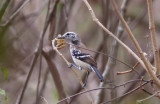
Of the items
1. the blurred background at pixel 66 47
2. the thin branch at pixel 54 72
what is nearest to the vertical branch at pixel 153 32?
the thin branch at pixel 54 72


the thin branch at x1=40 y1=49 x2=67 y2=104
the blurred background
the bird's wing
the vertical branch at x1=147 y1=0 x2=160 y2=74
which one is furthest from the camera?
the blurred background

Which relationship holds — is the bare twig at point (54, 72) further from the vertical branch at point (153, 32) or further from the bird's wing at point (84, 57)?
the vertical branch at point (153, 32)

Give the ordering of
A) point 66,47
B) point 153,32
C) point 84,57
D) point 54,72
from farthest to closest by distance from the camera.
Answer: point 66,47
point 54,72
point 84,57
point 153,32

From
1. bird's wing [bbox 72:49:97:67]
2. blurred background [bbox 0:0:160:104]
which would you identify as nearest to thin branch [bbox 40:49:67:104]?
bird's wing [bbox 72:49:97:67]

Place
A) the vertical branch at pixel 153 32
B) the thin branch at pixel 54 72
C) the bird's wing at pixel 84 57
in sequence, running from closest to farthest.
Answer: the vertical branch at pixel 153 32 < the bird's wing at pixel 84 57 < the thin branch at pixel 54 72

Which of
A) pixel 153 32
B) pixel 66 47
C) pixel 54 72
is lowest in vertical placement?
pixel 54 72

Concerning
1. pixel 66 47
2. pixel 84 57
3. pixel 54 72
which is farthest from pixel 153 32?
pixel 66 47

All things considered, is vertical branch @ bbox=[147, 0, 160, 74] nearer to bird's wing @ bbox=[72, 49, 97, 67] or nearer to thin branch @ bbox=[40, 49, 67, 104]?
bird's wing @ bbox=[72, 49, 97, 67]

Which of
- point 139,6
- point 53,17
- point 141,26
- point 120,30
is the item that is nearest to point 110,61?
point 120,30

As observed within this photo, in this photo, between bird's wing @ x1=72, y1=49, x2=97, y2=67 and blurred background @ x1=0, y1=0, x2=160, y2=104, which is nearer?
bird's wing @ x1=72, y1=49, x2=97, y2=67

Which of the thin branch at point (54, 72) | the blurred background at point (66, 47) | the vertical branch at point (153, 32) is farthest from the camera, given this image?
the blurred background at point (66, 47)

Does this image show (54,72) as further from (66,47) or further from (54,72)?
(66,47)

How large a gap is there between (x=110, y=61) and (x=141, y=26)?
2.55m

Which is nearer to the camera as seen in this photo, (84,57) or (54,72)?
(84,57)
